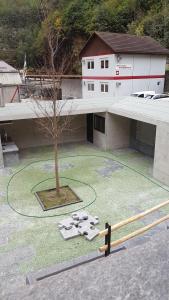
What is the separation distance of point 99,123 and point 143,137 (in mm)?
2463

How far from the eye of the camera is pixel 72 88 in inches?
1169

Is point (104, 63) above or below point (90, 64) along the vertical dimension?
below

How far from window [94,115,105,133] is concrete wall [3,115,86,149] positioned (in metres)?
1.07

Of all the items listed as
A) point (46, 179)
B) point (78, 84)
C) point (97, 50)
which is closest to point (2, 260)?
point (46, 179)

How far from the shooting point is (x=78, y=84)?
28422mm

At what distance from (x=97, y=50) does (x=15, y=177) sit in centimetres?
1718

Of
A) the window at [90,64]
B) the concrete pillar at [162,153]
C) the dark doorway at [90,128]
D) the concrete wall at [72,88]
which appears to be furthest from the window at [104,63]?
the concrete pillar at [162,153]

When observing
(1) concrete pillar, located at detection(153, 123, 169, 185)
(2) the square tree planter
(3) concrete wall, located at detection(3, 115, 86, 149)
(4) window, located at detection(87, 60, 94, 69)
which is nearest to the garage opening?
(1) concrete pillar, located at detection(153, 123, 169, 185)

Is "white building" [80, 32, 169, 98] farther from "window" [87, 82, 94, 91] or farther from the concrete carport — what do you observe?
the concrete carport

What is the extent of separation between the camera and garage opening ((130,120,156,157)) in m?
12.0

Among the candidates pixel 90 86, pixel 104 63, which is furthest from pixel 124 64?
pixel 90 86

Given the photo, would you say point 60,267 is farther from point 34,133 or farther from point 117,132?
point 34,133

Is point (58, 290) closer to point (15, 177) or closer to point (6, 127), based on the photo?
point (15, 177)

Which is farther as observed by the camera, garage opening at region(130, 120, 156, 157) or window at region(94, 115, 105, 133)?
window at region(94, 115, 105, 133)
